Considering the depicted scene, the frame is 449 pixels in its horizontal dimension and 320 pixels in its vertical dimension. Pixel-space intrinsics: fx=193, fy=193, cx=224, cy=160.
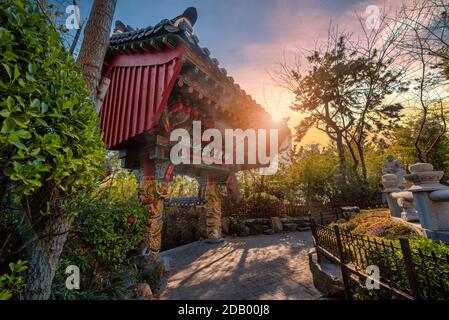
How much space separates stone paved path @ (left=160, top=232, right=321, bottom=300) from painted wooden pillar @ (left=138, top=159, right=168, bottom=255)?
946 mm

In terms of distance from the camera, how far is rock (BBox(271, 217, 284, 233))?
10297 millimetres

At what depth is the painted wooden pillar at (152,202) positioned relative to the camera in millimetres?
4535

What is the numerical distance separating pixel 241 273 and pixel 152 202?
9.16 ft

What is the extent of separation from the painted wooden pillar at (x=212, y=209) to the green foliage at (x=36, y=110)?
22.0 feet

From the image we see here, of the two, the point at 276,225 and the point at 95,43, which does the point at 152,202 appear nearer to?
the point at 95,43

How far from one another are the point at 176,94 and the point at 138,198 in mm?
2668

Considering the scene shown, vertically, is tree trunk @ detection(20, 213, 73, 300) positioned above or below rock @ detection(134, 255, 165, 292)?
above

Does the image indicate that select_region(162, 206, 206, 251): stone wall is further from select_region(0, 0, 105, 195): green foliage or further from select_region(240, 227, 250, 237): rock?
select_region(0, 0, 105, 195): green foliage

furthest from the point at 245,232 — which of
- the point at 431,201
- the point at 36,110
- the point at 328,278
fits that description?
the point at 36,110

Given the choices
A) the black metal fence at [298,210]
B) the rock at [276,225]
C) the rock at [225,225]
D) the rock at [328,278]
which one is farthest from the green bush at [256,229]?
the rock at [328,278]

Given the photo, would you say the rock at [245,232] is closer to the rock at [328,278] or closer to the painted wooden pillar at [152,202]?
the rock at [328,278]

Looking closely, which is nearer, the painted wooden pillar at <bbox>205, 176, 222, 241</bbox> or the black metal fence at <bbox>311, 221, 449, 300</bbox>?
the black metal fence at <bbox>311, 221, 449, 300</bbox>

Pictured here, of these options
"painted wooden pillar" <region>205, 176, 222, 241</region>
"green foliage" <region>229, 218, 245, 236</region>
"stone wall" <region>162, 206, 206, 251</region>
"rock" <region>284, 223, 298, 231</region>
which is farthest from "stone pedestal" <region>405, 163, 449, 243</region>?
"rock" <region>284, 223, 298, 231</region>

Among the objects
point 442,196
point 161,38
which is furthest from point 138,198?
point 442,196
